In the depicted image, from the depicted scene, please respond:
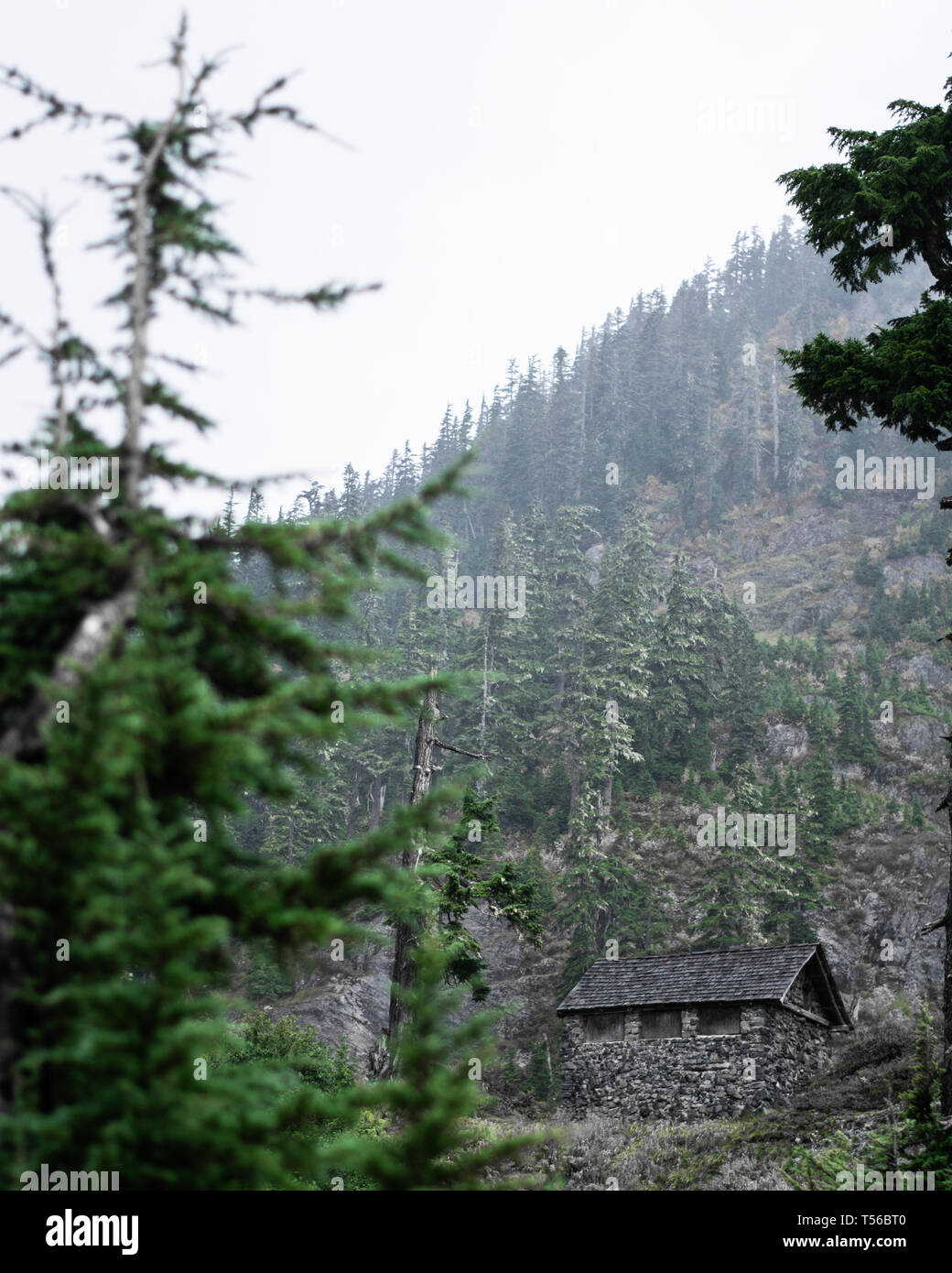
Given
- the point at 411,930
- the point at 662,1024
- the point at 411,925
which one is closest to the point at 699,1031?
the point at 662,1024

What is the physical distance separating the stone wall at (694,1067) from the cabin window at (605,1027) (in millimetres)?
133

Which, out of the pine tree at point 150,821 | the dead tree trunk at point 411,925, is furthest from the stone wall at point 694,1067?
the pine tree at point 150,821

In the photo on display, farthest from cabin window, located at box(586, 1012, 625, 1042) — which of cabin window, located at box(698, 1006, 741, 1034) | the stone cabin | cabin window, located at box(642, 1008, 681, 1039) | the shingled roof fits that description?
cabin window, located at box(698, 1006, 741, 1034)

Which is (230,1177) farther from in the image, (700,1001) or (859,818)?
(859,818)

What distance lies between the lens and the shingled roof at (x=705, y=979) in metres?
23.9

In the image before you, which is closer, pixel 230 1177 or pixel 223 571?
pixel 230 1177

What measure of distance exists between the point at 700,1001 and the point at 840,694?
29126 millimetres

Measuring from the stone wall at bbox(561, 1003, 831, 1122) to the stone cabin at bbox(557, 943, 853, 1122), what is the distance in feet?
0.07

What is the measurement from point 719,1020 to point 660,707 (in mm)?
25843

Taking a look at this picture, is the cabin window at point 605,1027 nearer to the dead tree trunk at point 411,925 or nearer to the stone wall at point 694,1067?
the stone wall at point 694,1067

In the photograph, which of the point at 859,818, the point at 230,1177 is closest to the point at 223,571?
the point at 230,1177

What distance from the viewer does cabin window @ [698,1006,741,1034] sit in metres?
A: 23.7

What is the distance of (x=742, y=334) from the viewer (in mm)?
95750

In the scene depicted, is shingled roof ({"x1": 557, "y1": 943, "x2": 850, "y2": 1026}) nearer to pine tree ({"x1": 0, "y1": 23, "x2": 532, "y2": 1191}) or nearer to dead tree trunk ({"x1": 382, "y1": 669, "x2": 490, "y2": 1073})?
dead tree trunk ({"x1": 382, "y1": 669, "x2": 490, "y2": 1073})
